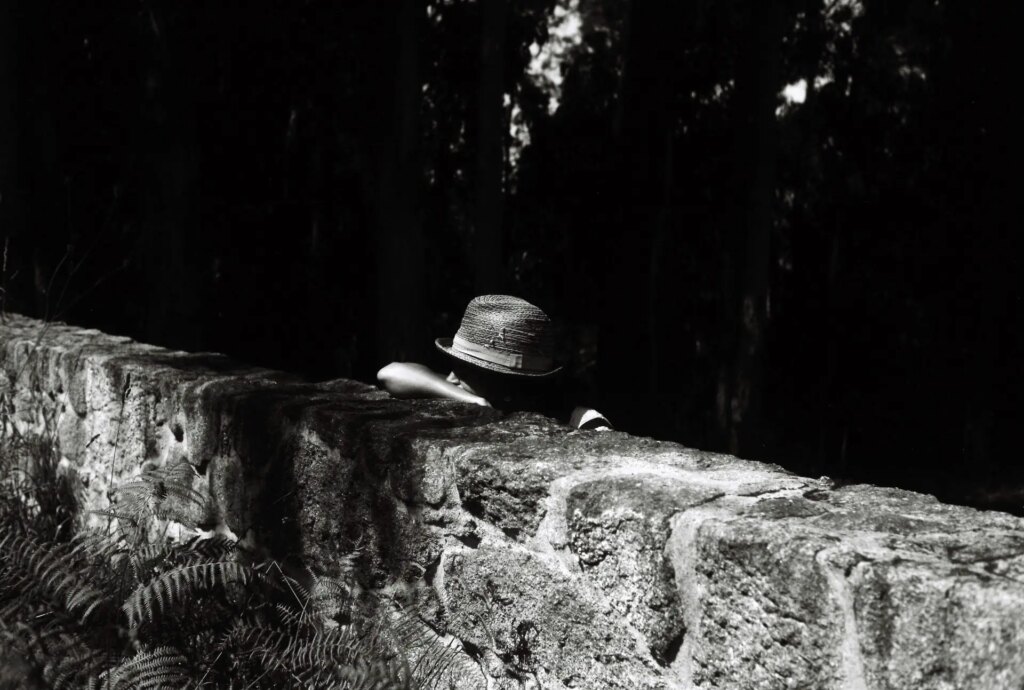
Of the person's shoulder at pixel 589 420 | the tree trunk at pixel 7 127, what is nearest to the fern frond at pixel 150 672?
the person's shoulder at pixel 589 420

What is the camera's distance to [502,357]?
343 cm

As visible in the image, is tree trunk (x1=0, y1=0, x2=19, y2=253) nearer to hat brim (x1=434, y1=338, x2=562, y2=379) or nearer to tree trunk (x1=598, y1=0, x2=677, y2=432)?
tree trunk (x1=598, y1=0, x2=677, y2=432)

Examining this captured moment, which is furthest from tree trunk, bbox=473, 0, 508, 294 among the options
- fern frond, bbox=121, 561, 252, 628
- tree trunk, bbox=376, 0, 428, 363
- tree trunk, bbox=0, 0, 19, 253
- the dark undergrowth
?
fern frond, bbox=121, 561, 252, 628

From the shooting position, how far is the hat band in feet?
11.3

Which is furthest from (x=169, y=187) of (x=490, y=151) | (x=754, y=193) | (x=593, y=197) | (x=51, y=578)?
(x=51, y=578)

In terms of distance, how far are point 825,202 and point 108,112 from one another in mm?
10864

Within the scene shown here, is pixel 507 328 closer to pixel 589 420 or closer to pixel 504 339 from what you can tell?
pixel 504 339

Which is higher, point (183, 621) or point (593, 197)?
point (593, 197)

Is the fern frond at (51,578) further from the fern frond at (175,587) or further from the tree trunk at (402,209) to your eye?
the tree trunk at (402,209)

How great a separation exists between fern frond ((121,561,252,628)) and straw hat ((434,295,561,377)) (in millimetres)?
1030

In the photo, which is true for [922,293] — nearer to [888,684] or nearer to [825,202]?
[825,202]

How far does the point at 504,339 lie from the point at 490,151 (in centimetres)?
713

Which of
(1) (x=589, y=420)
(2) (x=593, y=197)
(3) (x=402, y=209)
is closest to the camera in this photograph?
(1) (x=589, y=420)

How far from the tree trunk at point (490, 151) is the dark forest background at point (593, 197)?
30 millimetres
